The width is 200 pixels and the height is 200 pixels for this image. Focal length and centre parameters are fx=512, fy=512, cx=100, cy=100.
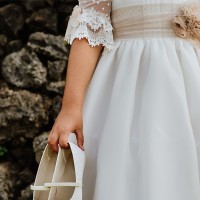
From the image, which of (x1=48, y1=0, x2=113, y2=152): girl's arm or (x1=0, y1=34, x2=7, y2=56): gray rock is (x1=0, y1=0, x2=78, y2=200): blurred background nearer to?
(x1=0, y1=34, x2=7, y2=56): gray rock

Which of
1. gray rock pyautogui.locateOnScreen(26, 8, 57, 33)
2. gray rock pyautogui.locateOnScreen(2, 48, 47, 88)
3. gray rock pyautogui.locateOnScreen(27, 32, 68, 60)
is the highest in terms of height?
gray rock pyautogui.locateOnScreen(26, 8, 57, 33)

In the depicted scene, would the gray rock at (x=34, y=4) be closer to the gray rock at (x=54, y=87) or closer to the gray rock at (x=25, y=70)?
the gray rock at (x=25, y=70)

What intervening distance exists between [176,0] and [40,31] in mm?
1910

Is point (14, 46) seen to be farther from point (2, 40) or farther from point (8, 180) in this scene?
point (8, 180)

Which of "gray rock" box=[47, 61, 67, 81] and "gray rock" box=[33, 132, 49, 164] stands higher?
"gray rock" box=[47, 61, 67, 81]

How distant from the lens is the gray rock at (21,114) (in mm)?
3014

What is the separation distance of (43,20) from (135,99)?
78.7 inches

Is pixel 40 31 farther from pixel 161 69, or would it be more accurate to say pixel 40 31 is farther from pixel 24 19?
→ pixel 161 69

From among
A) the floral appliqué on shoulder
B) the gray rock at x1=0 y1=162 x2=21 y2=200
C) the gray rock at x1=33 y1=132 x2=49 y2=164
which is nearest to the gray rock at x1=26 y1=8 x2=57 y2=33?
the gray rock at x1=33 y1=132 x2=49 y2=164

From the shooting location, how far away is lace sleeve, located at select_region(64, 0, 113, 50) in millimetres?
1396

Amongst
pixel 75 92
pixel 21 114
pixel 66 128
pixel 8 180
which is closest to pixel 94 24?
pixel 75 92

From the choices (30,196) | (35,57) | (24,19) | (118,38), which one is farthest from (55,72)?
(118,38)

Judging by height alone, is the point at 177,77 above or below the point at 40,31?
below

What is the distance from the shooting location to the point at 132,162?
1.26 meters
